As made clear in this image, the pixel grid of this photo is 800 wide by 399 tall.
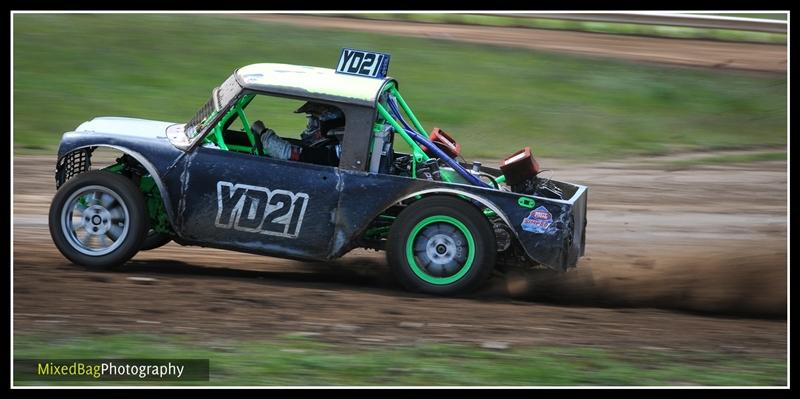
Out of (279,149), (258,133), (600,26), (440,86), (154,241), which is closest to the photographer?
(279,149)

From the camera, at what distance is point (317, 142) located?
862 centimetres

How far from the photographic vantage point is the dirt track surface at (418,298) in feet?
24.4

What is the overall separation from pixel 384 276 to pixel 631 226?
12.9 ft

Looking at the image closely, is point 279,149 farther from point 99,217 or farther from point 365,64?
point 99,217

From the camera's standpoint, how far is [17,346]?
6.67 metres

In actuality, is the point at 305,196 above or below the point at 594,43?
below

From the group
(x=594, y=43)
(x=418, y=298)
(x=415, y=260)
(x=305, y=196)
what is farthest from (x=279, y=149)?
(x=594, y=43)

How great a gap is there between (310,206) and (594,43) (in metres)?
15.4

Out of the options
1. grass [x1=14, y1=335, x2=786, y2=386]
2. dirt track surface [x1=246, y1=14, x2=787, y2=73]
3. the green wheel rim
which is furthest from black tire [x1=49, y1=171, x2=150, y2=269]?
dirt track surface [x1=246, y1=14, x2=787, y2=73]

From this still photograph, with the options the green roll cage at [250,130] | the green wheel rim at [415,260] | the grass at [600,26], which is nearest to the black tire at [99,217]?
the green roll cage at [250,130]

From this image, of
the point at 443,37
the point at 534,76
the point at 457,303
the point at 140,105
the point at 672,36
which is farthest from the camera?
the point at 672,36

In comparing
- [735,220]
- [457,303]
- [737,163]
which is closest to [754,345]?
[457,303]

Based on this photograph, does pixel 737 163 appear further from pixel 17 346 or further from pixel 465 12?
pixel 17 346

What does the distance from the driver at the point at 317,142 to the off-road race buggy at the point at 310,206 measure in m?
0.16
